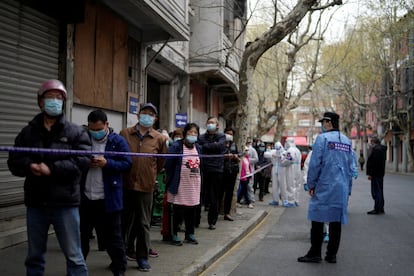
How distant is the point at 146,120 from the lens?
6277 millimetres

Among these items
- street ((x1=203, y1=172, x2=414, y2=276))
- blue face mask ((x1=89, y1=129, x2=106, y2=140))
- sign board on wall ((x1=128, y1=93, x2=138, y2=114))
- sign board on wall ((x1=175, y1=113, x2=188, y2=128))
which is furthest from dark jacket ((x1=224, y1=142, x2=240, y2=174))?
blue face mask ((x1=89, y1=129, x2=106, y2=140))

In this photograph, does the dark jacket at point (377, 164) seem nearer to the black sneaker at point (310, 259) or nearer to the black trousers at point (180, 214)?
the black sneaker at point (310, 259)

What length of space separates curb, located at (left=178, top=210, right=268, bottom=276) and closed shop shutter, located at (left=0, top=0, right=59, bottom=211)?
3.22 meters

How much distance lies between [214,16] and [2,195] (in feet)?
41.5

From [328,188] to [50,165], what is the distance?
13.9 ft

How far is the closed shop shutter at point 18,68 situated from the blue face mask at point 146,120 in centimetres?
267

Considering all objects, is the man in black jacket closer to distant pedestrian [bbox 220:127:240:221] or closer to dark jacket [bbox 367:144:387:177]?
dark jacket [bbox 367:144:387:177]

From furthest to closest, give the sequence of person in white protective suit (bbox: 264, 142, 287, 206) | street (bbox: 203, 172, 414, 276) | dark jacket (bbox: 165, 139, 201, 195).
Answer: person in white protective suit (bbox: 264, 142, 287, 206) → dark jacket (bbox: 165, 139, 201, 195) → street (bbox: 203, 172, 414, 276)

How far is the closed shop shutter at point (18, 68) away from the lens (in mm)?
7758

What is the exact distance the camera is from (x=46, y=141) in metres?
4.31

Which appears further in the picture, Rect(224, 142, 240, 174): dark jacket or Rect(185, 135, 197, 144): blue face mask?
Rect(224, 142, 240, 174): dark jacket

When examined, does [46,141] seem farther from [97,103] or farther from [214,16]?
[214,16]

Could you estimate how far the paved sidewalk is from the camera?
6.08 meters

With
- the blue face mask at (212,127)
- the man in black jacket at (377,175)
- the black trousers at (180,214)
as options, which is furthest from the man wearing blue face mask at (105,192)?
the man in black jacket at (377,175)
